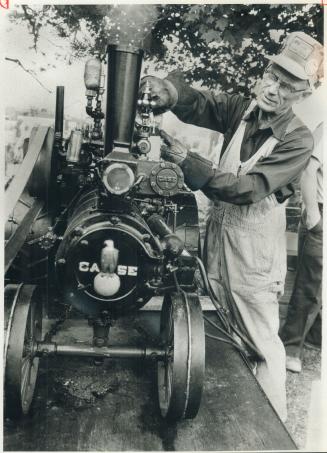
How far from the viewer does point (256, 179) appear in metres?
1.81

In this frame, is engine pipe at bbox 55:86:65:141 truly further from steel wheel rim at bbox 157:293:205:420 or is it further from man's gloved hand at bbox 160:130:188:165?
steel wheel rim at bbox 157:293:205:420

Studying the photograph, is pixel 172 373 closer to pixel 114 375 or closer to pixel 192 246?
pixel 114 375

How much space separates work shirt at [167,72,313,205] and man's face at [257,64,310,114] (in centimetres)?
5

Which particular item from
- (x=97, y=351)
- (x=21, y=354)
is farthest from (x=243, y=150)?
(x=21, y=354)

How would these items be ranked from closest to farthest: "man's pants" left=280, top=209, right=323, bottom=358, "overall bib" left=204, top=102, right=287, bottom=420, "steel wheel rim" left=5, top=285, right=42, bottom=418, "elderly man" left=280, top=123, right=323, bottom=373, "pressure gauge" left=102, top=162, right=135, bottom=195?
"pressure gauge" left=102, top=162, right=135, bottom=195
"steel wheel rim" left=5, top=285, right=42, bottom=418
"overall bib" left=204, top=102, right=287, bottom=420
"elderly man" left=280, top=123, right=323, bottom=373
"man's pants" left=280, top=209, right=323, bottom=358

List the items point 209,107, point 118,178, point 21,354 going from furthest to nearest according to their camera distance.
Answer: point 209,107 < point 21,354 < point 118,178

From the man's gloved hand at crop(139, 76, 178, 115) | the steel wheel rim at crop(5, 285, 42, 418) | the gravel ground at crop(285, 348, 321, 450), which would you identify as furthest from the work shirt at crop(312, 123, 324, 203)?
the steel wheel rim at crop(5, 285, 42, 418)

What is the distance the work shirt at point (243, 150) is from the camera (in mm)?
1770

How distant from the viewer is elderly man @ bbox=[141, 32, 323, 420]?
6.03ft

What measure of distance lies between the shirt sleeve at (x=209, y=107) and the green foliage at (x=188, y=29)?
5.8 inches

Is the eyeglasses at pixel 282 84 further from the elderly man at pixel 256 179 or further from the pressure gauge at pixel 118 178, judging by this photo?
the pressure gauge at pixel 118 178

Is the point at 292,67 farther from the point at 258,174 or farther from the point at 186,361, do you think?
the point at 186,361

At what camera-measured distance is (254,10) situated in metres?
1.86

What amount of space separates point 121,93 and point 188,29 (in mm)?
736
